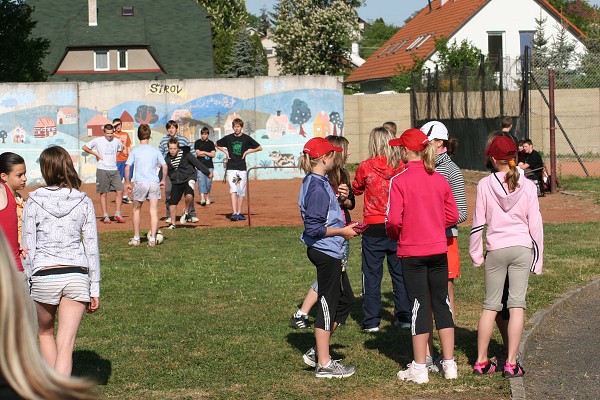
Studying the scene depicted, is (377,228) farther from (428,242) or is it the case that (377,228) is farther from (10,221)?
(10,221)

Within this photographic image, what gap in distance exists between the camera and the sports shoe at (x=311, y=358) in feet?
25.4

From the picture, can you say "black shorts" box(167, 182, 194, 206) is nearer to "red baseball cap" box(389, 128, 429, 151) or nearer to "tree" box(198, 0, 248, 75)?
"red baseball cap" box(389, 128, 429, 151)

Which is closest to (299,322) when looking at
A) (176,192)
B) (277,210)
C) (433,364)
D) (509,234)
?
(433,364)

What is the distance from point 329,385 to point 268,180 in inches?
962

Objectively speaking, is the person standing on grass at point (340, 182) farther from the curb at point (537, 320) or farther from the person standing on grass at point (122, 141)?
the person standing on grass at point (122, 141)

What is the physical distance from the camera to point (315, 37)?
68.2m

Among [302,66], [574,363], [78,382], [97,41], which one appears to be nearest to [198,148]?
[574,363]

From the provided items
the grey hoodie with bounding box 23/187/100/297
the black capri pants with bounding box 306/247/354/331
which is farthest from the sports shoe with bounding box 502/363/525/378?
the grey hoodie with bounding box 23/187/100/297

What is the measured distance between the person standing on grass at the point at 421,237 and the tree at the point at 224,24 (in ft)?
243

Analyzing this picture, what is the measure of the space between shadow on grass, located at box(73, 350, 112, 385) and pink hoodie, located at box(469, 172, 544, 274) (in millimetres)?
2932

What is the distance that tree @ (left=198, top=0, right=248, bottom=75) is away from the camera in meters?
83.7

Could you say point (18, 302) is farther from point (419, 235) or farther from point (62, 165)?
point (419, 235)

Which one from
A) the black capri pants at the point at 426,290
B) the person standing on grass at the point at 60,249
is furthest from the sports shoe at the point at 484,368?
the person standing on grass at the point at 60,249

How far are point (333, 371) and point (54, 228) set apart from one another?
7.52 ft
